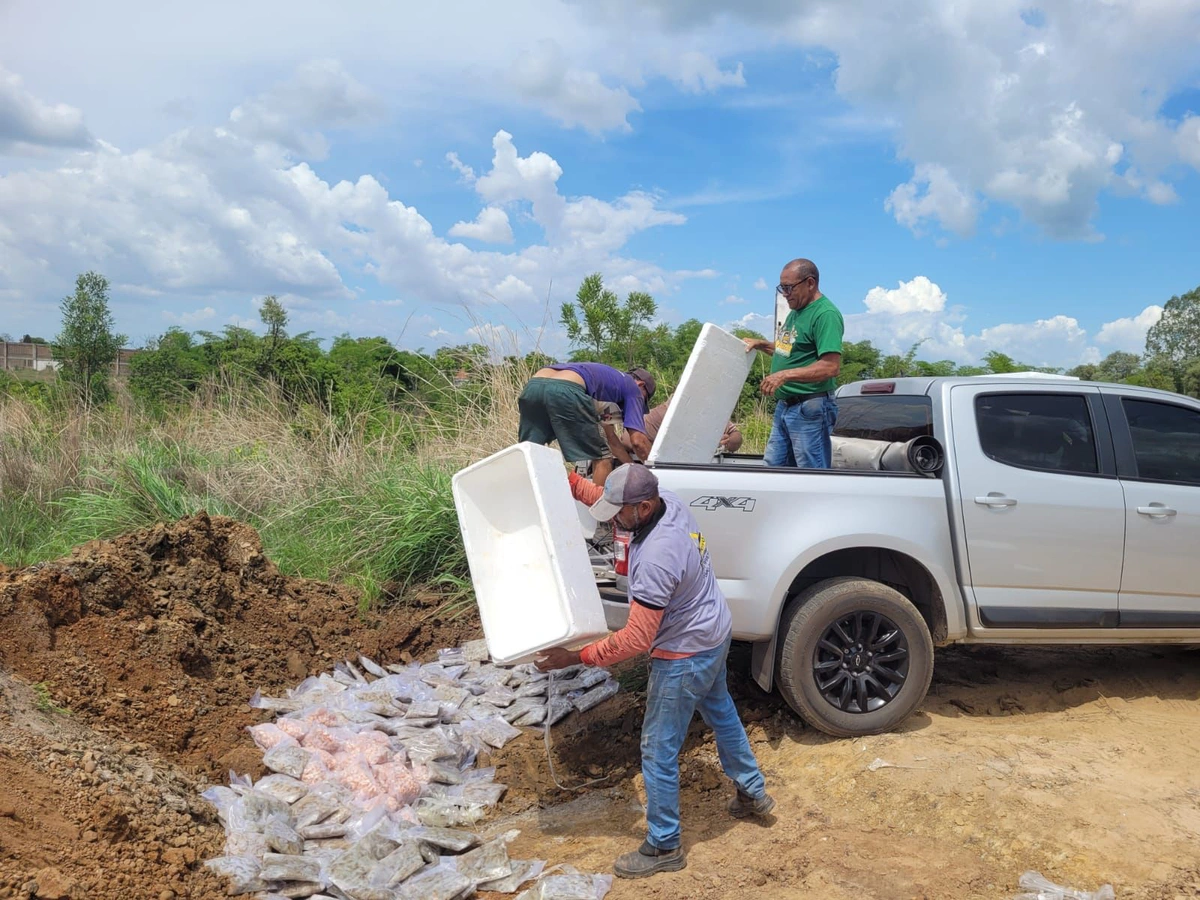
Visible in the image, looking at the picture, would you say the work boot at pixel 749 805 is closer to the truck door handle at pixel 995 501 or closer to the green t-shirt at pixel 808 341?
the truck door handle at pixel 995 501

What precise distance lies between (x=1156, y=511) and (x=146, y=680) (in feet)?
19.4

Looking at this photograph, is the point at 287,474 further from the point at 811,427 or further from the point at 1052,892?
the point at 1052,892

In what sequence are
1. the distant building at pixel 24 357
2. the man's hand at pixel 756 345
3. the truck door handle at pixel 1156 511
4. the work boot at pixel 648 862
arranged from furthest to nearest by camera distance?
the distant building at pixel 24 357, the man's hand at pixel 756 345, the truck door handle at pixel 1156 511, the work boot at pixel 648 862

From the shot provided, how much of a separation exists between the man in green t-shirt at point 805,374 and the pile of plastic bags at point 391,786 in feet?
6.48

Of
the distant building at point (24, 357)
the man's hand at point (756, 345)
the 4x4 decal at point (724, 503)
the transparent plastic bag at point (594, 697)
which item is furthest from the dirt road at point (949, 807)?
the distant building at point (24, 357)

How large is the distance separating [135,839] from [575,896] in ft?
6.15

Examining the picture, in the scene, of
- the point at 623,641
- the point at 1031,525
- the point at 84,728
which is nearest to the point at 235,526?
the point at 84,728

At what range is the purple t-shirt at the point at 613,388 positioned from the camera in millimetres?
6754

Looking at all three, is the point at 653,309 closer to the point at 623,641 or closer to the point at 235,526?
the point at 235,526

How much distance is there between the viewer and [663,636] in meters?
4.30

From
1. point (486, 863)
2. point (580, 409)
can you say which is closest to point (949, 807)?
point (486, 863)

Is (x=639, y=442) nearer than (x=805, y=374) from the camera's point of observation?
No

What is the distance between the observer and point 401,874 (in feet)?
13.6

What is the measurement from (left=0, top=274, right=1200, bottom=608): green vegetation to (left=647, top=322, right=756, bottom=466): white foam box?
263 cm
